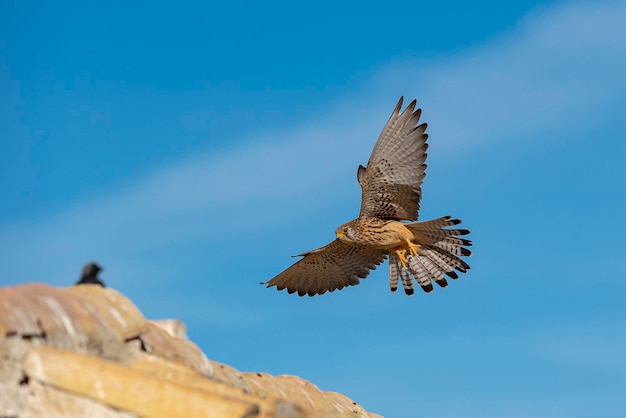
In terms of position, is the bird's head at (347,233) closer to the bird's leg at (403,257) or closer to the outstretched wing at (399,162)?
the outstretched wing at (399,162)

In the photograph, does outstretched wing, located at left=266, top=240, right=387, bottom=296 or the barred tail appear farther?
outstretched wing, located at left=266, top=240, right=387, bottom=296

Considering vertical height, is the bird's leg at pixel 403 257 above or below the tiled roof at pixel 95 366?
above

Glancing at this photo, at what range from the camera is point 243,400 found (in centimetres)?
514

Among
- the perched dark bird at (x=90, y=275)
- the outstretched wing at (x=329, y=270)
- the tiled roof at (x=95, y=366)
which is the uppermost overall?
the outstretched wing at (x=329, y=270)

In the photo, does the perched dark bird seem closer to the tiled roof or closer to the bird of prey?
the tiled roof

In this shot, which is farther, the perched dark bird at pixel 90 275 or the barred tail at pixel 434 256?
the barred tail at pixel 434 256

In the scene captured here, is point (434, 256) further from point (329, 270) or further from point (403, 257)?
point (329, 270)

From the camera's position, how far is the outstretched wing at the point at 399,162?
1194 cm

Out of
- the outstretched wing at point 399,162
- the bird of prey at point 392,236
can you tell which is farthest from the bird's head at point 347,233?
the outstretched wing at point 399,162

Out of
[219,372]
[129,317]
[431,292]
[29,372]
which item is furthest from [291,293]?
[29,372]

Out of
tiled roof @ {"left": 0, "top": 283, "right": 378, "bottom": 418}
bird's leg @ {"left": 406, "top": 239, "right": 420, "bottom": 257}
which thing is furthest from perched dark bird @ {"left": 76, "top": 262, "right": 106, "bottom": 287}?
bird's leg @ {"left": 406, "top": 239, "right": 420, "bottom": 257}

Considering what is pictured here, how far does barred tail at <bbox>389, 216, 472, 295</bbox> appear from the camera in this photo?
12445 mm

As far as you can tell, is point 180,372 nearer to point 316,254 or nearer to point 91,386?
point 91,386

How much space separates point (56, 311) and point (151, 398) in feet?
3.43
